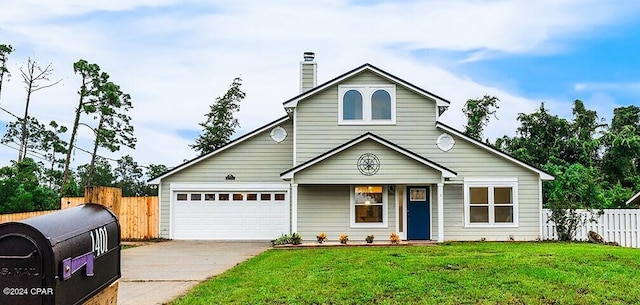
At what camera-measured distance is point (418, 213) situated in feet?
71.2

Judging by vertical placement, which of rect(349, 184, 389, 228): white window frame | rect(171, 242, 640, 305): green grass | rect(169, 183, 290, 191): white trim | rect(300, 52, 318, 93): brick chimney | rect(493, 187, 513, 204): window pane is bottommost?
rect(171, 242, 640, 305): green grass

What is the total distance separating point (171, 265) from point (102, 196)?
24.2 ft

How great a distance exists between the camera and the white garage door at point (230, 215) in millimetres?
22656

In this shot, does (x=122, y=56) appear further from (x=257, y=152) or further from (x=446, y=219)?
(x=446, y=219)

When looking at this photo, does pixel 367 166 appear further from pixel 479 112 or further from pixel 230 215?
pixel 479 112

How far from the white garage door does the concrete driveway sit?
2.88 feet

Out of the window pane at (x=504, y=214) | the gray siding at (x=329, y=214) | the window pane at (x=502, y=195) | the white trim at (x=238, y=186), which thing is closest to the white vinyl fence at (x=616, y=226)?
the window pane at (x=504, y=214)

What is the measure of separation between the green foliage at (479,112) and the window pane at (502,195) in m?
13.4

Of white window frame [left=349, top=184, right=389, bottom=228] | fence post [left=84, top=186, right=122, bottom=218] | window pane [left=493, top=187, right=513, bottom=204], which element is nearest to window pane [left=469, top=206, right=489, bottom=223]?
window pane [left=493, top=187, right=513, bottom=204]

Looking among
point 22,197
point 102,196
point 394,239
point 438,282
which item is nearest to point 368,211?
point 394,239

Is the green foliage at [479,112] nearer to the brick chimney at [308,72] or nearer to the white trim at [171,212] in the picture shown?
the brick chimney at [308,72]

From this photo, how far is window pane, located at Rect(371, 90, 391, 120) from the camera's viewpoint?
2206cm

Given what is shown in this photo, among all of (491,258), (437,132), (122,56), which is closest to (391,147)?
(437,132)

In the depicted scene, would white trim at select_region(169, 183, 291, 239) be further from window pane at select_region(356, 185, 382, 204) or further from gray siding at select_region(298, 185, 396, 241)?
window pane at select_region(356, 185, 382, 204)
